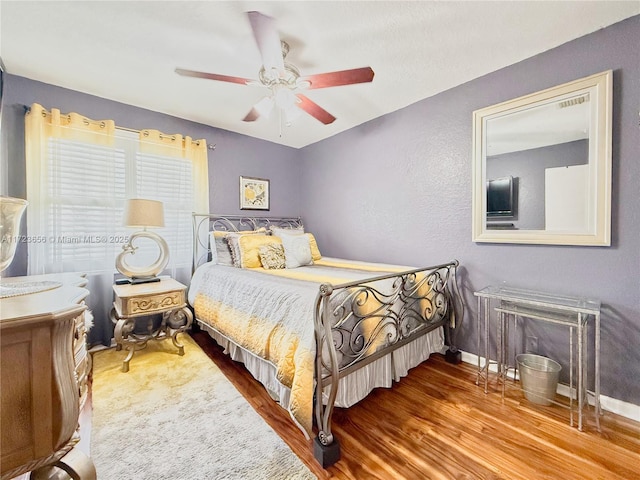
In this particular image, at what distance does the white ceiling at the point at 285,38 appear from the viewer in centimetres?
160

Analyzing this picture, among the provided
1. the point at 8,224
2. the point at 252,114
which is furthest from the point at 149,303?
the point at 252,114

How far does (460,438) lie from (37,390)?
1945 millimetres

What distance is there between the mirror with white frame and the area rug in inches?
88.9

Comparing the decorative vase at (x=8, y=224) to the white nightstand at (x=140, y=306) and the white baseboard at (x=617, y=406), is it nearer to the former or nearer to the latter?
the white nightstand at (x=140, y=306)

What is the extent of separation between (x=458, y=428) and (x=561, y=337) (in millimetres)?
1095

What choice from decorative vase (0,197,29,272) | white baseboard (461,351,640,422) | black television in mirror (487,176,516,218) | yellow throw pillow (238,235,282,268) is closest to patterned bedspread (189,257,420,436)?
yellow throw pillow (238,235,282,268)

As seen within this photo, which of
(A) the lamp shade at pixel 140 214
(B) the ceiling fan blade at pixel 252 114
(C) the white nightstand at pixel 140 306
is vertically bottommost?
(C) the white nightstand at pixel 140 306

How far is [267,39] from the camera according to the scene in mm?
1500

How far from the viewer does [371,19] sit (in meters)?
1.69

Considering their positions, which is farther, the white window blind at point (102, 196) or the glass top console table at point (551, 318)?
the white window blind at point (102, 196)

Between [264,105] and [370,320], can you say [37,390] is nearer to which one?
[370,320]

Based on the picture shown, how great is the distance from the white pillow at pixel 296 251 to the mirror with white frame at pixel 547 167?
5.46 ft

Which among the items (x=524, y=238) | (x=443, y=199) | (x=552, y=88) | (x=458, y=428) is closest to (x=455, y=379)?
(x=458, y=428)

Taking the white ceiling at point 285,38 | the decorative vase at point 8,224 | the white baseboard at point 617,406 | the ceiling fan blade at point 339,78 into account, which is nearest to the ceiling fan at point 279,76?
the ceiling fan blade at point 339,78
